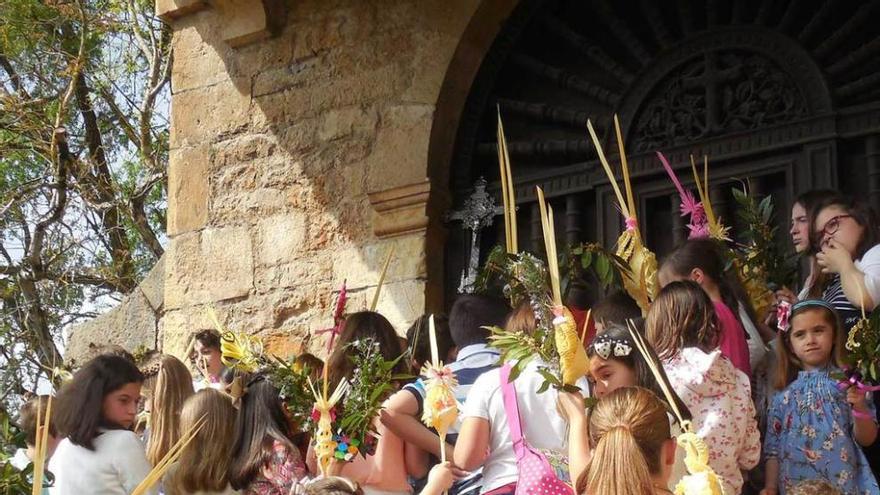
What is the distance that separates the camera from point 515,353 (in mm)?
4344

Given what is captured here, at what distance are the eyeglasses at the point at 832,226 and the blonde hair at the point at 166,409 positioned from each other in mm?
2414

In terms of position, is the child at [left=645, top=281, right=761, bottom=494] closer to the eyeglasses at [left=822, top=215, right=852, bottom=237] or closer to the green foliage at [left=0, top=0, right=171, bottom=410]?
the eyeglasses at [left=822, top=215, right=852, bottom=237]

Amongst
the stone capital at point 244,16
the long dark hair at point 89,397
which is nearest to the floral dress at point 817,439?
the long dark hair at point 89,397

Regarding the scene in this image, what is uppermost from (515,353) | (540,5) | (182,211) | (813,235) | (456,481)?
(540,5)

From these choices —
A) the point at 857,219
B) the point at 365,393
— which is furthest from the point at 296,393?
the point at 857,219

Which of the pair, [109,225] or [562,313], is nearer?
[562,313]

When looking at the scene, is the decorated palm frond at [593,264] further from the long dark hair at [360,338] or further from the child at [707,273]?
the long dark hair at [360,338]

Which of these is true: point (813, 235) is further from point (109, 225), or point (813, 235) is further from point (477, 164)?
point (109, 225)

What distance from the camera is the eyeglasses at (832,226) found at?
5.21m

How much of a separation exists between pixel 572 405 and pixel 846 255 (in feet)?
4.91

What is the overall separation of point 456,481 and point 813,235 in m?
1.66

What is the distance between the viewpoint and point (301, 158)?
7.80 metres

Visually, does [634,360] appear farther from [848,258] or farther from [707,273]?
[848,258]

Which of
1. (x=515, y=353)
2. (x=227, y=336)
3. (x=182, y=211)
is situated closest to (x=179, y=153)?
(x=182, y=211)
